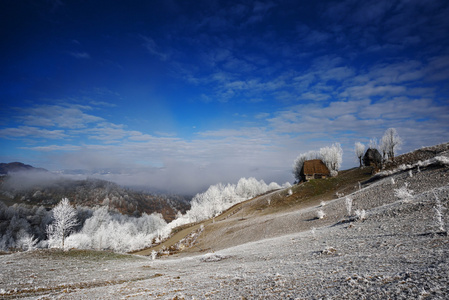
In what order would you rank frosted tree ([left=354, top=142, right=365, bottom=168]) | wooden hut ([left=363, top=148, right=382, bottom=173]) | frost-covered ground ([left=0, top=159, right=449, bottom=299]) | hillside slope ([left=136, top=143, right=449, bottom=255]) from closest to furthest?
1. frost-covered ground ([left=0, top=159, right=449, bottom=299])
2. hillside slope ([left=136, top=143, right=449, bottom=255])
3. wooden hut ([left=363, top=148, right=382, bottom=173])
4. frosted tree ([left=354, top=142, right=365, bottom=168])

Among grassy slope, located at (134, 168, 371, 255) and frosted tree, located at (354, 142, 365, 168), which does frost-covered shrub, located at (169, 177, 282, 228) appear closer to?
grassy slope, located at (134, 168, 371, 255)

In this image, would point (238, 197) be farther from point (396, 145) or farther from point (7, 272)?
point (7, 272)

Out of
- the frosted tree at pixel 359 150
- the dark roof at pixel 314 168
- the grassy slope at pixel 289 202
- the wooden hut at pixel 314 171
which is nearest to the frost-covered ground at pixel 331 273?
the grassy slope at pixel 289 202

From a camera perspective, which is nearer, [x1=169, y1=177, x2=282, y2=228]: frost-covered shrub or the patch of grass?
the patch of grass

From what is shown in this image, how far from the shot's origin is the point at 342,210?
81.2 ft

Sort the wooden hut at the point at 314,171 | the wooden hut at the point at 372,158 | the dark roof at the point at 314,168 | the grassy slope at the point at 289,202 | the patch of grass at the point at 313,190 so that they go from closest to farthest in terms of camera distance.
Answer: the grassy slope at the point at 289,202 → the patch of grass at the point at 313,190 → the wooden hut at the point at 372,158 → the wooden hut at the point at 314,171 → the dark roof at the point at 314,168

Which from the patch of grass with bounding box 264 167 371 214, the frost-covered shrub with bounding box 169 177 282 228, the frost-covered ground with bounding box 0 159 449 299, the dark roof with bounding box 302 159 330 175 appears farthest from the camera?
the frost-covered shrub with bounding box 169 177 282 228

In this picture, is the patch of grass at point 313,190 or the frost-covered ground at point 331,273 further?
the patch of grass at point 313,190

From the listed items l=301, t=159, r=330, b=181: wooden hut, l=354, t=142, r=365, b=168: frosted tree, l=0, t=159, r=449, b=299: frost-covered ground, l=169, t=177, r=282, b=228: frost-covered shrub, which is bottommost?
l=169, t=177, r=282, b=228: frost-covered shrub

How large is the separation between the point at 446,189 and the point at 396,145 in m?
45.8

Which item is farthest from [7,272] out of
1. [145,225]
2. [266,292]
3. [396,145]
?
[145,225]

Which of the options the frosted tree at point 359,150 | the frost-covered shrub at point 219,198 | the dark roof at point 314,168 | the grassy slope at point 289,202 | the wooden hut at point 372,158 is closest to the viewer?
the grassy slope at point 289,202

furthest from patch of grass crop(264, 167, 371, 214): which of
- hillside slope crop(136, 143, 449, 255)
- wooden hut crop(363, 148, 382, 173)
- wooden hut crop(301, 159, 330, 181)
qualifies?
wooden hut crop(301, 159, 330, 181)

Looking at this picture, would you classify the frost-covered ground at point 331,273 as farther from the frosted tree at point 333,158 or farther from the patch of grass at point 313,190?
the frosted tree at point 333,158
